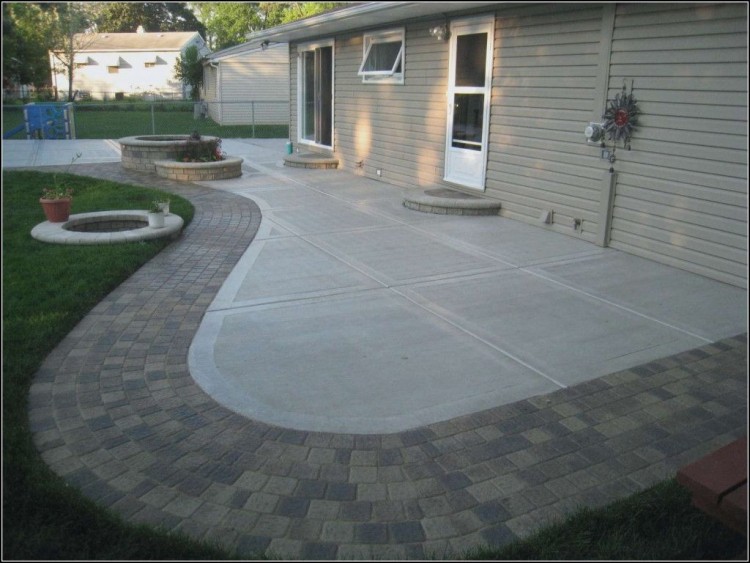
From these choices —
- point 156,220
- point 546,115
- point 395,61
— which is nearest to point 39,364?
point 156,220

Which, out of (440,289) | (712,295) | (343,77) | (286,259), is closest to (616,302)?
(712,295)

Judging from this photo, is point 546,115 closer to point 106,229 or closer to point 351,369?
point 351,369

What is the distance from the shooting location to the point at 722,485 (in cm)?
238

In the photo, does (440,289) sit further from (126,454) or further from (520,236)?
(126,454)

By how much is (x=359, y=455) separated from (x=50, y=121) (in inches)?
712

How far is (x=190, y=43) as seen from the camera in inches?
902

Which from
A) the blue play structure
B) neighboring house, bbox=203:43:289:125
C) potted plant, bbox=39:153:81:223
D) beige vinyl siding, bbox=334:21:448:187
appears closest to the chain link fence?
neighboring house, bbox=203:43:289:125

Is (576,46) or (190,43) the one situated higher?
(190,43)

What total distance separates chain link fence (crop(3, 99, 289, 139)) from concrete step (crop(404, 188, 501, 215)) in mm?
13436

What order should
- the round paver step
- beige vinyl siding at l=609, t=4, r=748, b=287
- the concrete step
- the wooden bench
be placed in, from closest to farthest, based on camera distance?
the wooden bench, beige vinyl siding at l=609, t=4, r=748, b=287, the concrete step, the round paver step

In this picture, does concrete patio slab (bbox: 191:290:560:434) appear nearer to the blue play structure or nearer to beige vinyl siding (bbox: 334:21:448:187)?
beige vinyl siding (bbox: 334:21:448:187)

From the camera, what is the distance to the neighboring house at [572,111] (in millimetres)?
5914

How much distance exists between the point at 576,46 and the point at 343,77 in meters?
6.57

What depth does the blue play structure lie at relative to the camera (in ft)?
58.3
